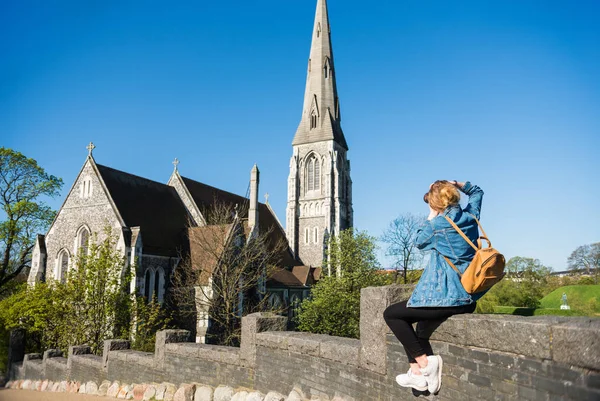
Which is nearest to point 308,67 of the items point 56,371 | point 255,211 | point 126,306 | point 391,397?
point 255,211

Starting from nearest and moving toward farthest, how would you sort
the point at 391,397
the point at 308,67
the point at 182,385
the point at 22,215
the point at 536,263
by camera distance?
1. the point at 391,397
2. the point at 182,385
3. the point at 22,215
4. the point at 308,67
5. the point at 536,263

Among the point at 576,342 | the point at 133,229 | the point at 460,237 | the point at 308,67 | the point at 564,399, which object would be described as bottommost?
the point at 564,399

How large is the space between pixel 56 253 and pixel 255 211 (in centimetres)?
1152

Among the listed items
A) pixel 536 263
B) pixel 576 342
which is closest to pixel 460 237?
pixel 576 342

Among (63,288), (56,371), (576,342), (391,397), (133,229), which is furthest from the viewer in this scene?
(133,229)

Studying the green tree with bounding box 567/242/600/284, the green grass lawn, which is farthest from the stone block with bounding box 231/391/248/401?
the green tree with bounding box 567/242/600/284

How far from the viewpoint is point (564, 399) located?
118 inches

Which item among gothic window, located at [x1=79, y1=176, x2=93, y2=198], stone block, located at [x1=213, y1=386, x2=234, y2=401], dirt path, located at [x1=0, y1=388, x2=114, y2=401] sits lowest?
dirt path, located at [x1=0, y1=388, x2=114, y2=401]

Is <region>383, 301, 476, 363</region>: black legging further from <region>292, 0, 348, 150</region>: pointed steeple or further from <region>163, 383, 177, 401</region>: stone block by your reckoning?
<region>292, 0, 348, 150</region>: pointed steeple

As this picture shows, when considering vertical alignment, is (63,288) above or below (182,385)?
above

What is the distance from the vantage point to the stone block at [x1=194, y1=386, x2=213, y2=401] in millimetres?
7941

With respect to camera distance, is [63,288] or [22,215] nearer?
[63,288]

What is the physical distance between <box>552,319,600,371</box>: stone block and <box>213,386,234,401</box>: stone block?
5.71m

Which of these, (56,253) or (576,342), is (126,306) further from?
(576,342)
